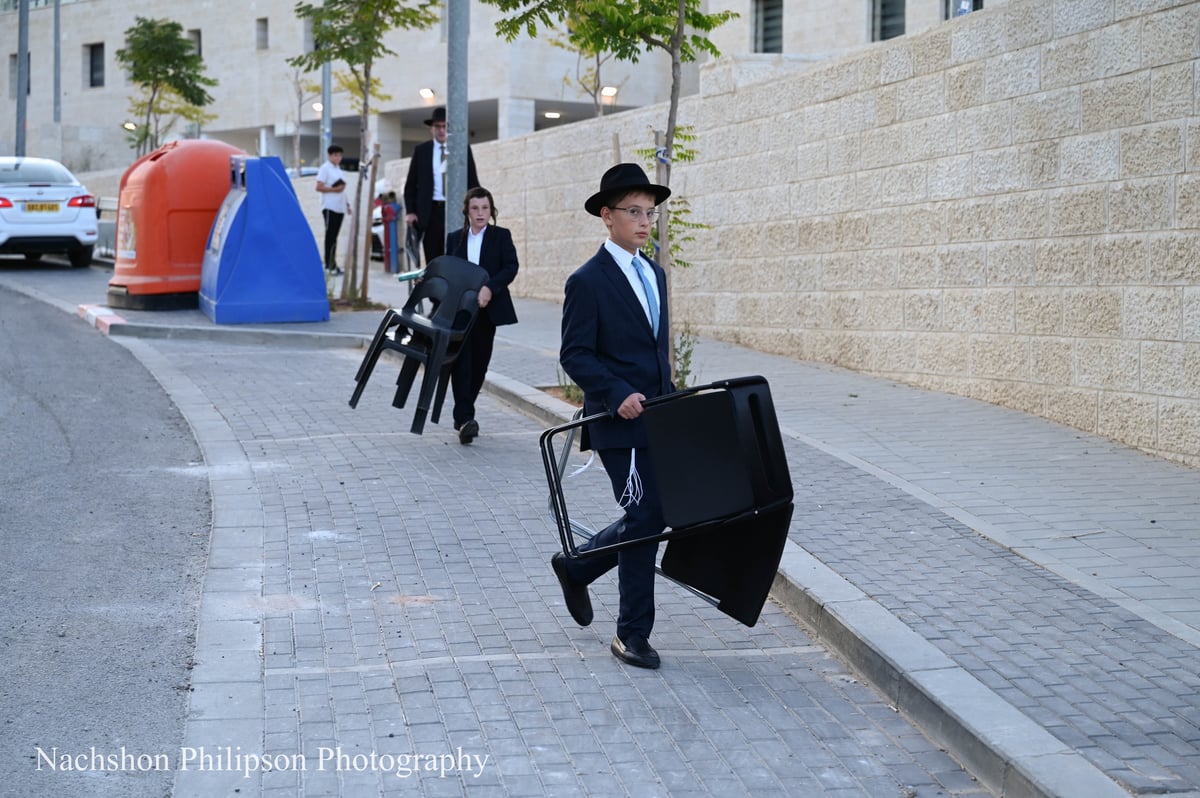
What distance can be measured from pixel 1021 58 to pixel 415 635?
663 cm

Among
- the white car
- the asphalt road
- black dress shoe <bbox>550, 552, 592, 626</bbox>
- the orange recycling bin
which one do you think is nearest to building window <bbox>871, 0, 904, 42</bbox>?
the white car

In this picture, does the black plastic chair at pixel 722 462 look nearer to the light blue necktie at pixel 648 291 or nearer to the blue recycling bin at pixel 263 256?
the light blue necktie at pixel 648 291

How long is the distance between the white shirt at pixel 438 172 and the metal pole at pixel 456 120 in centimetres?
102

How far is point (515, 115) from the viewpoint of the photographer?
40.1 metres

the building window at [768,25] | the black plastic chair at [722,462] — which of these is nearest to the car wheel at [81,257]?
the building window at [768,25]

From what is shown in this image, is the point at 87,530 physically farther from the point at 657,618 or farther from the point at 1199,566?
the point at 1199,566

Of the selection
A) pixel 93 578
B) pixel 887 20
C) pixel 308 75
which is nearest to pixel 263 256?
pixel 93 578

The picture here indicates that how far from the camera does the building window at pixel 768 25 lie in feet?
96.9

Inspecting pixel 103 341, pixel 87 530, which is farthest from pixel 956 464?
pixel 103 341

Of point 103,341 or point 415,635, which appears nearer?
point 415,635

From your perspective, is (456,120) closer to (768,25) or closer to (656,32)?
(656,32)

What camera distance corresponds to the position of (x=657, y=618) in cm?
616

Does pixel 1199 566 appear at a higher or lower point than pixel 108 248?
lower

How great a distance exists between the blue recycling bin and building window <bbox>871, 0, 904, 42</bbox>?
48.0ft
